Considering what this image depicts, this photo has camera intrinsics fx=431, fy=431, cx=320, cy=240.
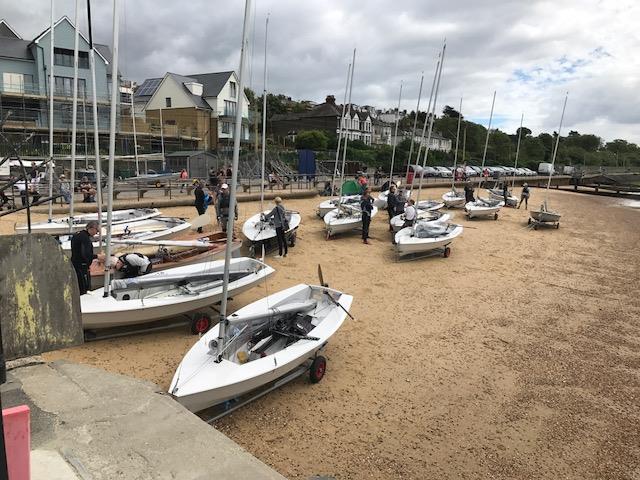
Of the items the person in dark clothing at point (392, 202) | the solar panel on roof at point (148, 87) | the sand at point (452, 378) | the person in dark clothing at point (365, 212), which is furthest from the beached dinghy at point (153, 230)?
the solar panel on roof at point (148, 87)

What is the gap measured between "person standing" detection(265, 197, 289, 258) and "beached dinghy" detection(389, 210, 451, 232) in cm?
514

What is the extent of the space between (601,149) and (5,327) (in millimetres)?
A: 148442

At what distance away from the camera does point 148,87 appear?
179 feet

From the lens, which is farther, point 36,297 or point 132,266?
point 132,266

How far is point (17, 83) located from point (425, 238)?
136 feet

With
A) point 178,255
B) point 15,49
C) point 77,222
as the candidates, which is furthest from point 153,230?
point 15,49

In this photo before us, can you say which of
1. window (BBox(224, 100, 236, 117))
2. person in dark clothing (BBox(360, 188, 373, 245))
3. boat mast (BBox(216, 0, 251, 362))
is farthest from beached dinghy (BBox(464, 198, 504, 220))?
window (BBox(224, 100, 236, 117))

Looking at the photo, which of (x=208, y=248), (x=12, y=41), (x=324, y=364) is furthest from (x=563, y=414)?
(x=12, y=41)

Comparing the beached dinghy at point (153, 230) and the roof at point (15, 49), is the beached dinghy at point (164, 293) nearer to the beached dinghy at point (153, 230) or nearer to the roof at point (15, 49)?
the beached dinghy at point (153, 230)

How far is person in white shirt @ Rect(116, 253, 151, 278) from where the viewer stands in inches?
358

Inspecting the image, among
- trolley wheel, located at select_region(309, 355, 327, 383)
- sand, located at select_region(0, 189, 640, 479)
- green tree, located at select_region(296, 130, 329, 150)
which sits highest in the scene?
green tree, located at select_region(296, 130, 329, 150)

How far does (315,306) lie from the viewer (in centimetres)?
827

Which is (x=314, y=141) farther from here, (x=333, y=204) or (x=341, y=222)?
(x=341, y=222)

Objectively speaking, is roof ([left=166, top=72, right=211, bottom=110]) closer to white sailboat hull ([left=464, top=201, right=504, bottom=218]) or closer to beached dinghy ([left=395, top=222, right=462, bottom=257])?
white sailboat hull ([left=464, top=201, right=504, bottom=218])
